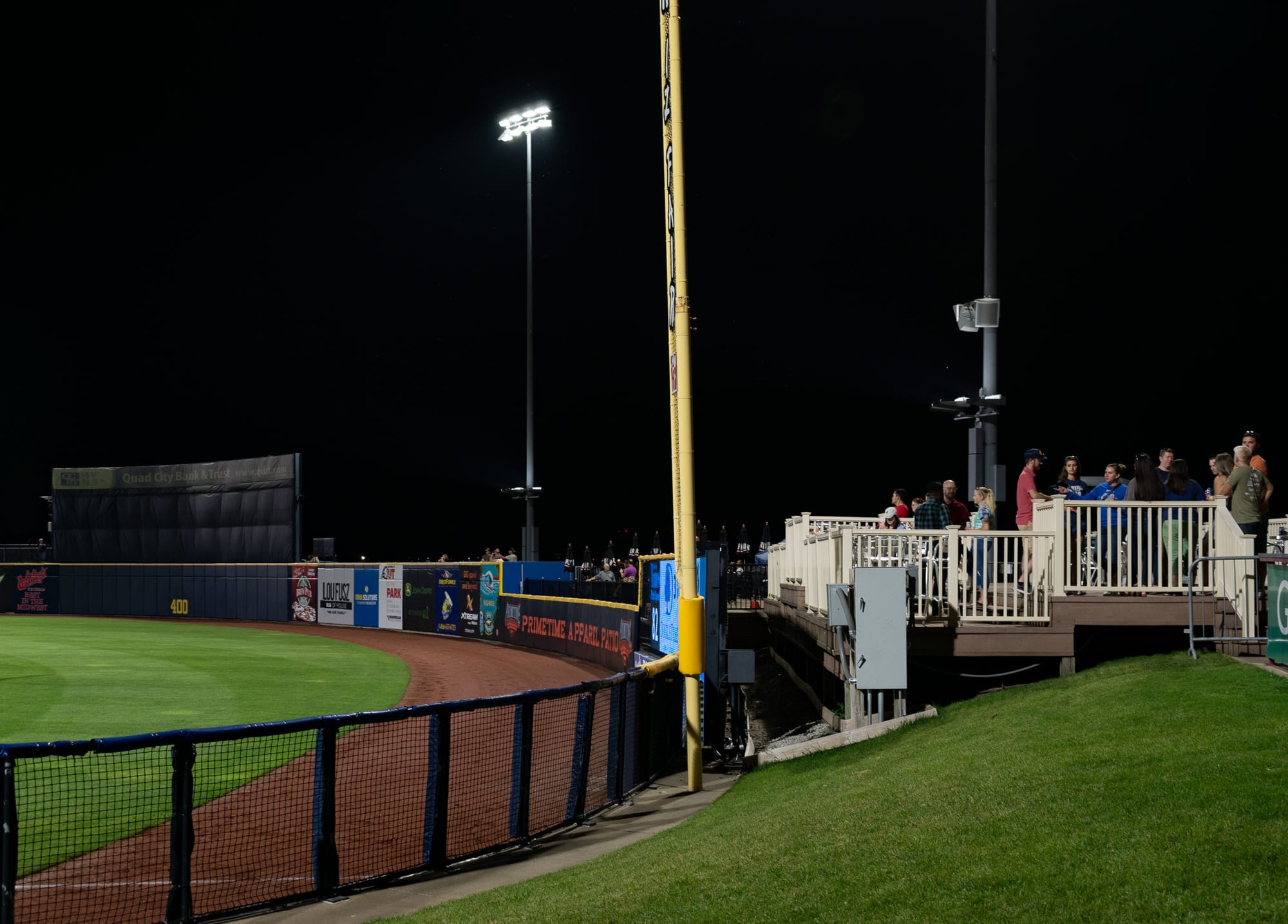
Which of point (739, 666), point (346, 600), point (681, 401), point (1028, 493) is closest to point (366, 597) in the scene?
point (346, 600)

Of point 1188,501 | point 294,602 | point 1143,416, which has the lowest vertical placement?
point 294,602

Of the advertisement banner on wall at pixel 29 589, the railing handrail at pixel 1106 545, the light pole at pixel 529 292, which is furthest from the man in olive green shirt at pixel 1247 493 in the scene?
the advertisement banner on wall at pixel 29 589

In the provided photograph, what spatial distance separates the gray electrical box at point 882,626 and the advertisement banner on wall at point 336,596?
101 feet

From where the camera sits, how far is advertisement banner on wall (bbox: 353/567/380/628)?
127 feet

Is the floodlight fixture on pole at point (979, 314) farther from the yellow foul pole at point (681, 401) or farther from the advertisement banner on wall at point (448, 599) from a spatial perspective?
the advertisement banner on wall at point (448, 599)

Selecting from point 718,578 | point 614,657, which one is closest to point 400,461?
point 614,657

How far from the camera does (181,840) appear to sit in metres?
6.52

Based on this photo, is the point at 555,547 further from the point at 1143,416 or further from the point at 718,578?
the point at 718,578

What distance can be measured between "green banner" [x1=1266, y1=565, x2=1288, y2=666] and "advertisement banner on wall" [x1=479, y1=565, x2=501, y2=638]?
2440 cm

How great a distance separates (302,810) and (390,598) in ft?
95.3

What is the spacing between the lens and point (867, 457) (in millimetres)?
57000

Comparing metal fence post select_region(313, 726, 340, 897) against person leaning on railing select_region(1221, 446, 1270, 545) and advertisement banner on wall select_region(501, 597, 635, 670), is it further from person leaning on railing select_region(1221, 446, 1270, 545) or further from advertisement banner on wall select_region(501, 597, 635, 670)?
advertisement banner on wall select_region(501, 597, 635, 670)

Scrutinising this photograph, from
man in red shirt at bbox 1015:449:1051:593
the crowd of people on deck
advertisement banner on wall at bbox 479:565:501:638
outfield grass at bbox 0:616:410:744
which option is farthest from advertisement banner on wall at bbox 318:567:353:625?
man in red shirt at bbox 1015:449:1051:593

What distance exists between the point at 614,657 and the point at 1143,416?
27538 mm
